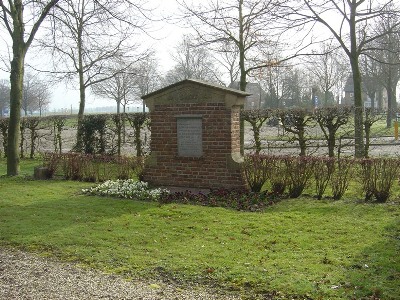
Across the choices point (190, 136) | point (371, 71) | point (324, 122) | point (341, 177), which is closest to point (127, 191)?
point (190, 136)

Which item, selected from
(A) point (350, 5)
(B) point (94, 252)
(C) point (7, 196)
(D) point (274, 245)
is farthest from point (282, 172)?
(A) point (350, 5)

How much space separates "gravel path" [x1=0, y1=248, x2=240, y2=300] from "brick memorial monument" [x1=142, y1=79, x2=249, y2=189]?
17.1 feet

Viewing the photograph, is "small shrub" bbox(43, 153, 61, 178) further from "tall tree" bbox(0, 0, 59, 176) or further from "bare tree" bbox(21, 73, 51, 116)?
"bare tree" bbox(21, 73, 51, 116)

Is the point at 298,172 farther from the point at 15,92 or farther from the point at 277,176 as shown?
the point at 15,92

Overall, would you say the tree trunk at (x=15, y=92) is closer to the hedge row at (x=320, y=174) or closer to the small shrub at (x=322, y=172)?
the hedge row at (x=320, y=174)

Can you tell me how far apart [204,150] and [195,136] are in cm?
39

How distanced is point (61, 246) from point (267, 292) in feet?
10.7

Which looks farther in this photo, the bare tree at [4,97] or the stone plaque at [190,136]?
the bare tree at [4,97]

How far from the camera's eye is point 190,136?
11.0 m

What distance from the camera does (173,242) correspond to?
6.95 metres

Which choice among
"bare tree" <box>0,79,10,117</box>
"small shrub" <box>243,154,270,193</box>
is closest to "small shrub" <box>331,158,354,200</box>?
"small shrub" <box>243,154,270,193</box>

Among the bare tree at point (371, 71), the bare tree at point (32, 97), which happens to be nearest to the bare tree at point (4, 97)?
the bare tree at point (32, 97)

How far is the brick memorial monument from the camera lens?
1056 cm

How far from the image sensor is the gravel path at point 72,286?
16.3ft
